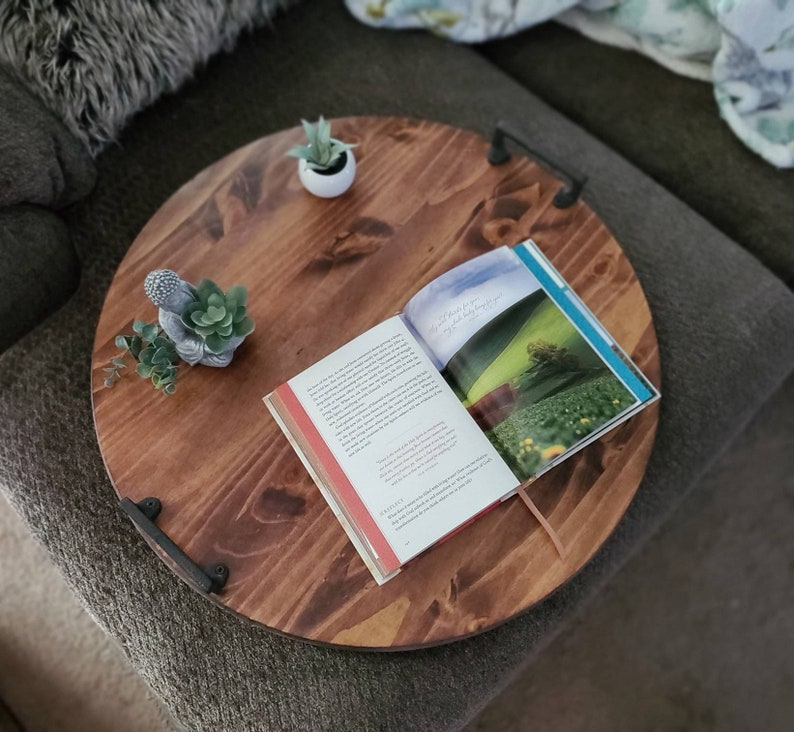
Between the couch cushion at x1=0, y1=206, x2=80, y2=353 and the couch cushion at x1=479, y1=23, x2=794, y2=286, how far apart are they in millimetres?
833

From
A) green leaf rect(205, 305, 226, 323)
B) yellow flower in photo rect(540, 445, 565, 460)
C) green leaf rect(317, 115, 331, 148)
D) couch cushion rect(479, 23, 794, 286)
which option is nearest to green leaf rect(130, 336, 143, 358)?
green leaf rect(205, 305, 226, 323)

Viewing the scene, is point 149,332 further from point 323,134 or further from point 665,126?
point 665,126

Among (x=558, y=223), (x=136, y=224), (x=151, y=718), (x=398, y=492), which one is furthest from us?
(x=151, y=718)

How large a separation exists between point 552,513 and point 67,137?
31.4 inches

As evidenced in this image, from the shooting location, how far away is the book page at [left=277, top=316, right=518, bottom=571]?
0.69 meters

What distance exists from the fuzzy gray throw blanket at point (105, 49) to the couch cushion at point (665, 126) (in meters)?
0.54

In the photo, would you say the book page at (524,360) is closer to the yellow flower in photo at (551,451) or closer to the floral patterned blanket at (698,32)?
the yellow flower in photo at (551,451)

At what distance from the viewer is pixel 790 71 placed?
41.6 inches

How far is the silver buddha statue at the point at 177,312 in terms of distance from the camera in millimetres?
662

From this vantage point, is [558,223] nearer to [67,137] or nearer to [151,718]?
[67,137]

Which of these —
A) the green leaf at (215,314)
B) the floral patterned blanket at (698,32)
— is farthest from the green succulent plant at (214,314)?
the floral patterned blanket at (698,32)

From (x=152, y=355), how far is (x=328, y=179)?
32 cm

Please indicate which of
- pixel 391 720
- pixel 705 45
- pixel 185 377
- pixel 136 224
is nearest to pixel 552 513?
pixel 391 720

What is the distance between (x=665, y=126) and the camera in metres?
1.12
